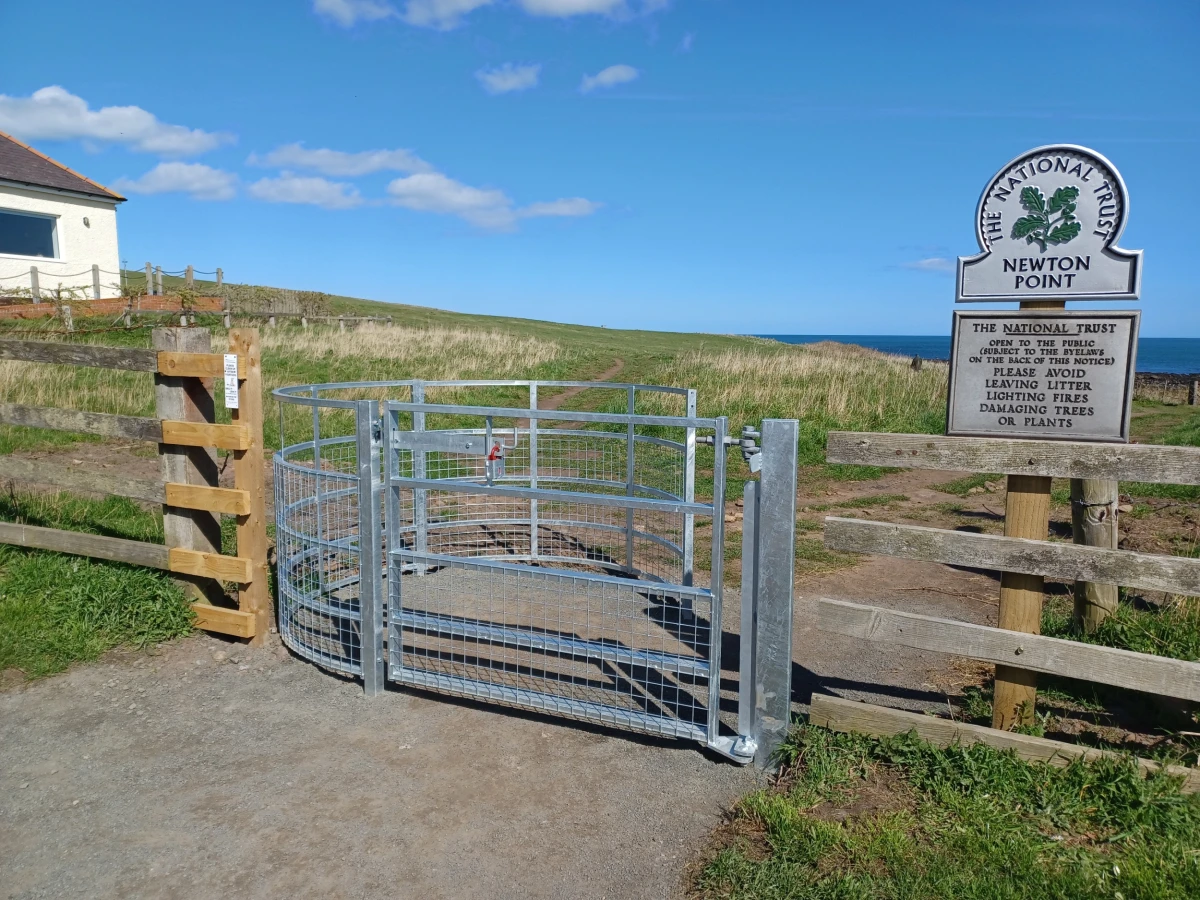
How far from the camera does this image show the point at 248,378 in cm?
555

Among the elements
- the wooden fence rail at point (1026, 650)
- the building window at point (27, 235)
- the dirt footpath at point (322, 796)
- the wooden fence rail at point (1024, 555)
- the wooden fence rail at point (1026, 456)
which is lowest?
the dirt footpath at point (322, 796)

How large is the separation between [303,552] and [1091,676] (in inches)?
187

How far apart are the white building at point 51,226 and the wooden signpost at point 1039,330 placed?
30.2 meters

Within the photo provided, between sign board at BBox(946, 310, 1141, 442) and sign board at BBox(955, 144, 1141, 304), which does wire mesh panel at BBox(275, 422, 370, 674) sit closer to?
sign board at BBox(946, 310, 1141, 442)

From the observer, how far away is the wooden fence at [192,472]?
5602mm

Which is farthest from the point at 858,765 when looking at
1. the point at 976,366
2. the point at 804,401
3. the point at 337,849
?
the point at 804,401

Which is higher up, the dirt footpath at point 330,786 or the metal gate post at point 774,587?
the metal gate post at point 774,587

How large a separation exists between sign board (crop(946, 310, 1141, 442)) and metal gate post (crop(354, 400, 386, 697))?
3.11m

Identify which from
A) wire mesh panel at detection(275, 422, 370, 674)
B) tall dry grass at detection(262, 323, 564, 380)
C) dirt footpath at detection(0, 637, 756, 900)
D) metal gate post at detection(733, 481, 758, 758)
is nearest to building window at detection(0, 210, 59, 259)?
tall dry grass at detection(262, 323, 564, 380)

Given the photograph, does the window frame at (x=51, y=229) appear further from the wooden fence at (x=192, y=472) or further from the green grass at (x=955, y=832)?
the green grass at (x=955, y=832)

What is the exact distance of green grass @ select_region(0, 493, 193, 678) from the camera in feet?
17.8

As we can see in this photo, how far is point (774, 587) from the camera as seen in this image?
4.10 m

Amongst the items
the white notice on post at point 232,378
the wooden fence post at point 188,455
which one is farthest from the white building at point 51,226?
the white notice on post at point 232,378

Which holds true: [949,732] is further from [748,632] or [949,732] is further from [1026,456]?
[1026,456]
